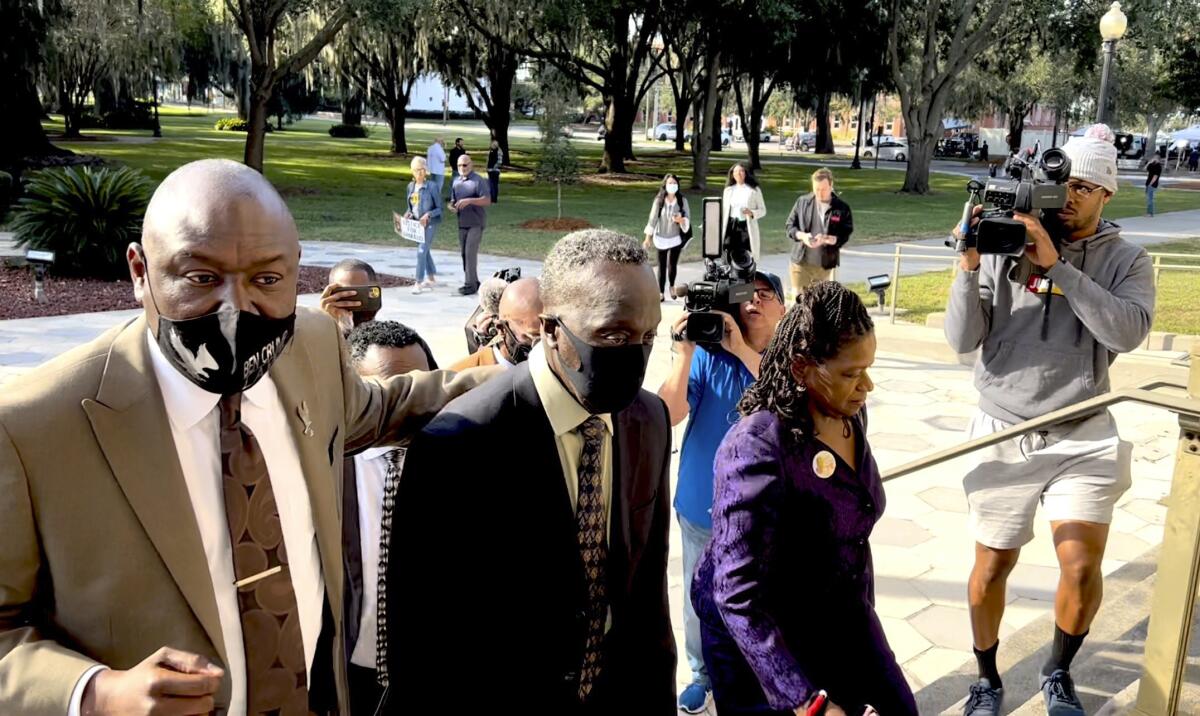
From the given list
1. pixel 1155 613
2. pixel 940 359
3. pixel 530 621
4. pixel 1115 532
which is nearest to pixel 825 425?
pixel 530 621

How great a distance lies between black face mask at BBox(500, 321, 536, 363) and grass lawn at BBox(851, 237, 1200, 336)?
9864 millimetres

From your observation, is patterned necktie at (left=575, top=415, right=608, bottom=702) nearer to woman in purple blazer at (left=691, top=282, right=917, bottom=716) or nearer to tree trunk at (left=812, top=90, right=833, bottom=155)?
woman in purple blazer at (left=691, top=282, right=917, bottom=716)

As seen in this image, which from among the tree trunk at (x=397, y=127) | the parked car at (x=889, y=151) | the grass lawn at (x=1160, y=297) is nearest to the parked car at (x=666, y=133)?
the parked car at (x=889, y=151)

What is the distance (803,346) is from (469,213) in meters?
11.8

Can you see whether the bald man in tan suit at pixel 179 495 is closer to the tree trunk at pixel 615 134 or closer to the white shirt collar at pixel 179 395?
the white shirt collar at pixel 179 395

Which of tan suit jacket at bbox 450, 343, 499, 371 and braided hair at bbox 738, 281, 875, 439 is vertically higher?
braided hair at bbox 738, 281, 875, 439

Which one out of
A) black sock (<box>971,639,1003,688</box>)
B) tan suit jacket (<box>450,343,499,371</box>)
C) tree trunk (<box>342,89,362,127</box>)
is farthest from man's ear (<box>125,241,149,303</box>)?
tree trunk (<box>342,89,362,127</box>)

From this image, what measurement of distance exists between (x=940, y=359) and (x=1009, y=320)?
6.97m

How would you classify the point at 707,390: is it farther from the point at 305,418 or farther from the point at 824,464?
the point at 305,418

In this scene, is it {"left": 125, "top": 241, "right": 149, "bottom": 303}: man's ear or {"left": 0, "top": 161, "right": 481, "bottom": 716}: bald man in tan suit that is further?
{"left": 125, "top": 241, "right": 149, "bottom": 303}: man's ear

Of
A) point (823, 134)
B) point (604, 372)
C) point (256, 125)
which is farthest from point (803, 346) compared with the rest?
point (823, 134)

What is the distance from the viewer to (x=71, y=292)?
1389 cm

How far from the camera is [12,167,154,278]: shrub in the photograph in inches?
583

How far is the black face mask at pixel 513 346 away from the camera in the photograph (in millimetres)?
3475
